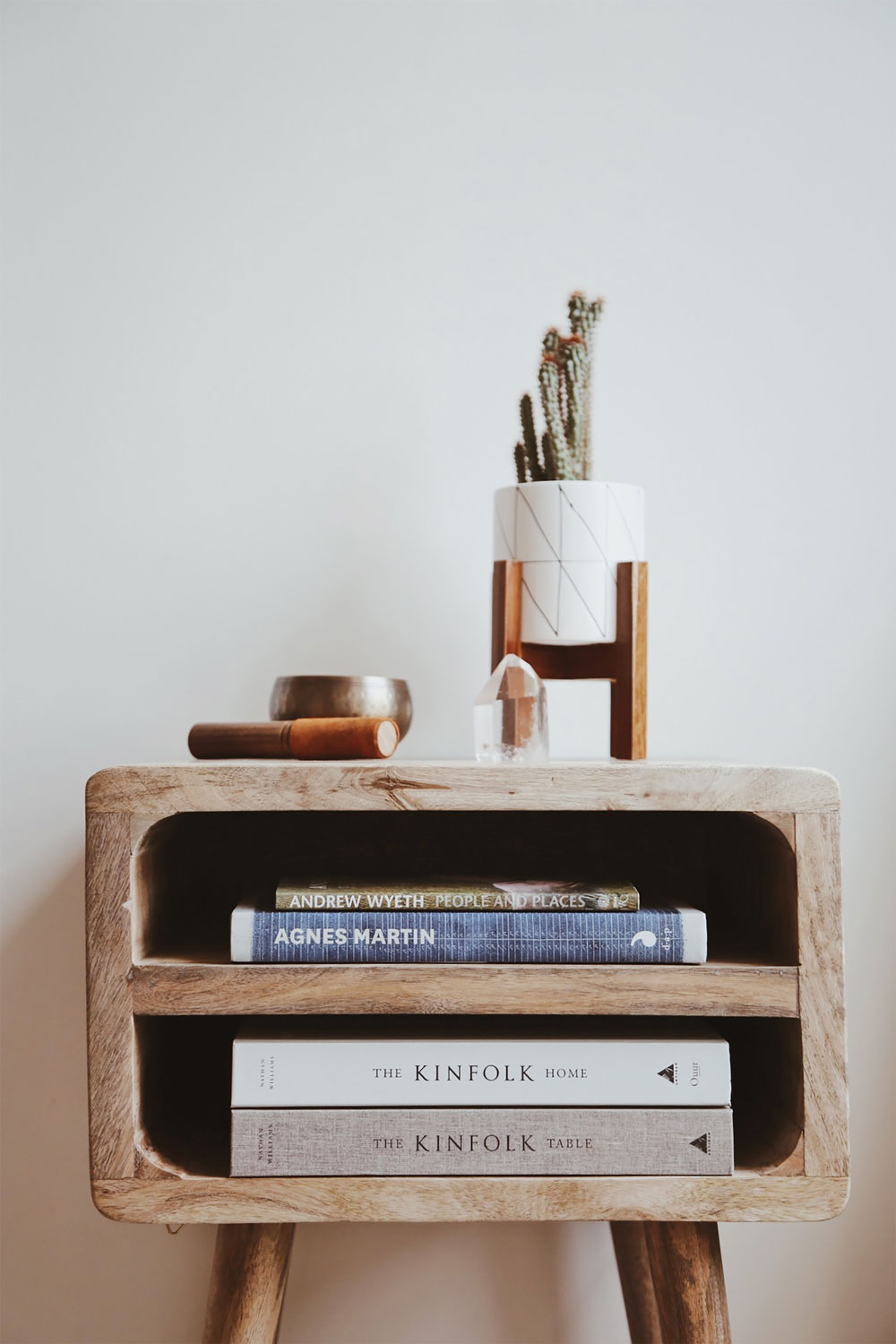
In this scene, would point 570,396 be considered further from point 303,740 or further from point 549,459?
point 303,740

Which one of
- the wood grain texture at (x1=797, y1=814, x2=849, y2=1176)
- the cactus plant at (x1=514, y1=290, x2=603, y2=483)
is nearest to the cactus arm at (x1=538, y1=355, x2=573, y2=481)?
the cactus plant at (x1=514, y1=290, x2=603, y2=483)

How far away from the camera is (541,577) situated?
2.85ft

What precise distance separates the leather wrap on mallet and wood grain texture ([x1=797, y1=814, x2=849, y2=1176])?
0.33m

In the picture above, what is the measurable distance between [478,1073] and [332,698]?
0.34 m

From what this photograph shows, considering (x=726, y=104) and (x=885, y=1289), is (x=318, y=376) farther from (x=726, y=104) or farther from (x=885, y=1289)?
(x=885, y=1289)

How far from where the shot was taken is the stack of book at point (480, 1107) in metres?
0.70

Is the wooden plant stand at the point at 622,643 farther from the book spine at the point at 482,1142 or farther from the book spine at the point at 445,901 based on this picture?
the book spine at the point at 482,1142

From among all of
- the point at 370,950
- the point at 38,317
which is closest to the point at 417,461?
the point at 38,317

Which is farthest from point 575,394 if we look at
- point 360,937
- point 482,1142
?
point 482,1142

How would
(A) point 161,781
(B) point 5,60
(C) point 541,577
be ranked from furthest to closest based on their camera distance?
(B) point 5,60, (C) point 541,577, (A) point 161,781

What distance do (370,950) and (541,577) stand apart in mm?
364

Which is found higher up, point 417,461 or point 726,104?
point 726,104

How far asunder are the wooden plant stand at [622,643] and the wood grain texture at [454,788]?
0.49 ft

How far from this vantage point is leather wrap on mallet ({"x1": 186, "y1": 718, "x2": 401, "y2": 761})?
78 centimetres
